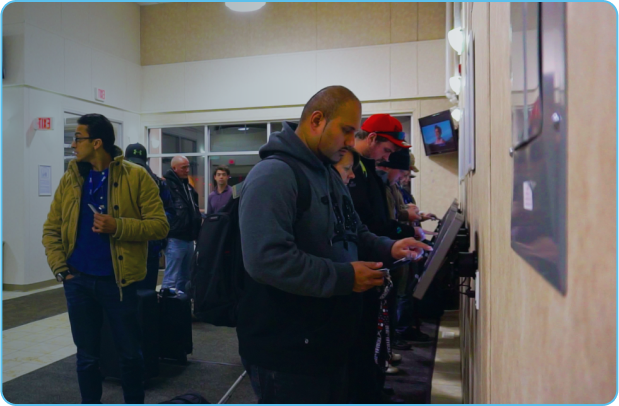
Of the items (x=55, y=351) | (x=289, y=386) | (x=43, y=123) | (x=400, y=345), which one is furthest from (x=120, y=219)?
(x=43, y=123)

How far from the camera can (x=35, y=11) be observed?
6.78 metres

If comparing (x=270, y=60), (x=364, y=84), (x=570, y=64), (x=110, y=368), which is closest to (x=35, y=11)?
(x=270, y=60)

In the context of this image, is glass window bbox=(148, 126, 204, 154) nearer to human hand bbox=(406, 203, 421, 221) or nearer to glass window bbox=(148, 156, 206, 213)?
glass window bbox=(148, 156, 206, 213)

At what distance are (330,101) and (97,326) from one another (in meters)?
1.68

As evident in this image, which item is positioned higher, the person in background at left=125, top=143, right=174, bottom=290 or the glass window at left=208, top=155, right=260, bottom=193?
the glass window at left=208, top=155, right=260, bottom=193

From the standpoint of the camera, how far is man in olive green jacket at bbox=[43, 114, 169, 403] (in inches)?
91.4

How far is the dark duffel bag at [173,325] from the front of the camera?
345cm

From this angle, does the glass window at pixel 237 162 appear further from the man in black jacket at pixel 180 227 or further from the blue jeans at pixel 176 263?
the blue jeans at pixel 176 263

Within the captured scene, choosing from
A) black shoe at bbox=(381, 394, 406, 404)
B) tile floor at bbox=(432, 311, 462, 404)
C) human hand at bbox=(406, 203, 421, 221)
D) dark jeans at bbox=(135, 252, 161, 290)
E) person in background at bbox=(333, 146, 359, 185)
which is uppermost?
person in background at bbox=(333, 146, 359, 185)

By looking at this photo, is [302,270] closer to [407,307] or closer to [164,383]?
[164,383]

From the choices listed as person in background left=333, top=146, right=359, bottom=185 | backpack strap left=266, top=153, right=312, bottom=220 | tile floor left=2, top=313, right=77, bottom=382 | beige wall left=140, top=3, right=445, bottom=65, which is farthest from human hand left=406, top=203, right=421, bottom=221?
beige wall left=140, top=3, right=445, bottom=65

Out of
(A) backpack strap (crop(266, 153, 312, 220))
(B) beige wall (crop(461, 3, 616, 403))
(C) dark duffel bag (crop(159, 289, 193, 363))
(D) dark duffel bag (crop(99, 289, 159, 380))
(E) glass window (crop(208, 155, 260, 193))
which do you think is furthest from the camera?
(E) glass window (crop(208, 155, 260, 193))

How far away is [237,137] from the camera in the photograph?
9062mm

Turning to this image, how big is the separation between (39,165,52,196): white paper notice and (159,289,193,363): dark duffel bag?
452 cm
